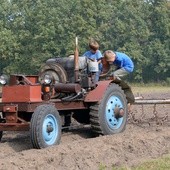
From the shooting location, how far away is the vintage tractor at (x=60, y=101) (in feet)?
24.9

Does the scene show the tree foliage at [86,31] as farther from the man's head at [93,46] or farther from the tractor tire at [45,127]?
the tractor tire at [45,127]

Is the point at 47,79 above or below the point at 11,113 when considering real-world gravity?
above

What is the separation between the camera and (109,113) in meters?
9.02

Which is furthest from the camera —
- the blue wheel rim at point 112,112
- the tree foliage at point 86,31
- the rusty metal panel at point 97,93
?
the tree foliage at point 86,31

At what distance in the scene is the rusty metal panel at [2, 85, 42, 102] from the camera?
25.2ft

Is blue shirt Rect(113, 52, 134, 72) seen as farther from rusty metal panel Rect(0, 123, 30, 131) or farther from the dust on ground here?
rusty metal panel Rect(0, 123, 30, 131)

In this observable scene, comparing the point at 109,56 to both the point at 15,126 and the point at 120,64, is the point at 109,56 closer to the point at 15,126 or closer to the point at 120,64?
the point at 120,64

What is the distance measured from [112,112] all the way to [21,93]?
200 centimetres

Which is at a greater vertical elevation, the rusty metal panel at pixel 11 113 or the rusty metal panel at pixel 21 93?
the rusty metal panel at pixel 21 93

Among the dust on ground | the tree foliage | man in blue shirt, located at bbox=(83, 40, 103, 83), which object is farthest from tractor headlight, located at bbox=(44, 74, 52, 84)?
the tree foliage

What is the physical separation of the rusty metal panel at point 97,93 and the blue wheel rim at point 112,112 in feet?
0.95

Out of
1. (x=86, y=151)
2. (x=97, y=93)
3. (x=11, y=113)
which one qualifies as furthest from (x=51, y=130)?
(x=97, y=93)

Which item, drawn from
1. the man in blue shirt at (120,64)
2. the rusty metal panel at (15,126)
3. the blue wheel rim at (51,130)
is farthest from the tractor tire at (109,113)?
the rusty metal panel at (15,126)

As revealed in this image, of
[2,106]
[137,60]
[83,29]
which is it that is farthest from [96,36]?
[2,106]
